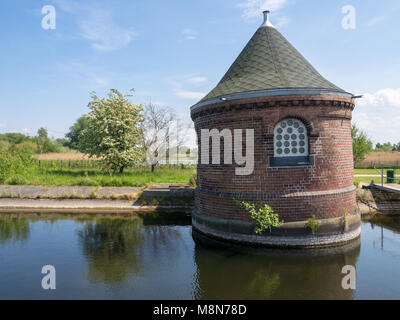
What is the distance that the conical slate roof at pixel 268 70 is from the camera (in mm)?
9172

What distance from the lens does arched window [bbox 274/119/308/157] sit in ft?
30.1

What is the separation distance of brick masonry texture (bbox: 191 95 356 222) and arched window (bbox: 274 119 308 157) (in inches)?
7.8

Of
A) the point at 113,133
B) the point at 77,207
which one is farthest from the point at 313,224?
the point at 113,133

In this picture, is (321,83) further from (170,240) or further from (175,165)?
(175,165)

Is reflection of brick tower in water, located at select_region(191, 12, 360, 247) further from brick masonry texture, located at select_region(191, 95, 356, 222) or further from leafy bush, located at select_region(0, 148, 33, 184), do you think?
leafy bush, located at select_region(0, 148, 33, 184)

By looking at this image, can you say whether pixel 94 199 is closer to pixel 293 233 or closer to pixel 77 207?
pixel 77 207

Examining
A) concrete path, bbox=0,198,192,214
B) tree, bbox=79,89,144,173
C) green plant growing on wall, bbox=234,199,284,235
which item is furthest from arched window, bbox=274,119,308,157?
tree, bbox=79,89,144,173

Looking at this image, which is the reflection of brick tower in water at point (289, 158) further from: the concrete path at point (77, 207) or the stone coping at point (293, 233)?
the concrete path at point (77, 207)

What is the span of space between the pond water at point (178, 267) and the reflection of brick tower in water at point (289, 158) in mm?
845

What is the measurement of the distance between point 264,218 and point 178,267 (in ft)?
10.5

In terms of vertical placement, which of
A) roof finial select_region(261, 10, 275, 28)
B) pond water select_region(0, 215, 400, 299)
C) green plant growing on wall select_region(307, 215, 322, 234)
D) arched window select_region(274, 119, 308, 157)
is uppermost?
roof finial select_region(261, 10, 275, 28)

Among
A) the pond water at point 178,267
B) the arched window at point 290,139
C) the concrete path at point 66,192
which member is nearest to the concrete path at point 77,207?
the concrete path at point 66,192

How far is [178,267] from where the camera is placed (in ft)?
24.7

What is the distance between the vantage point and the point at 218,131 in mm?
9883
